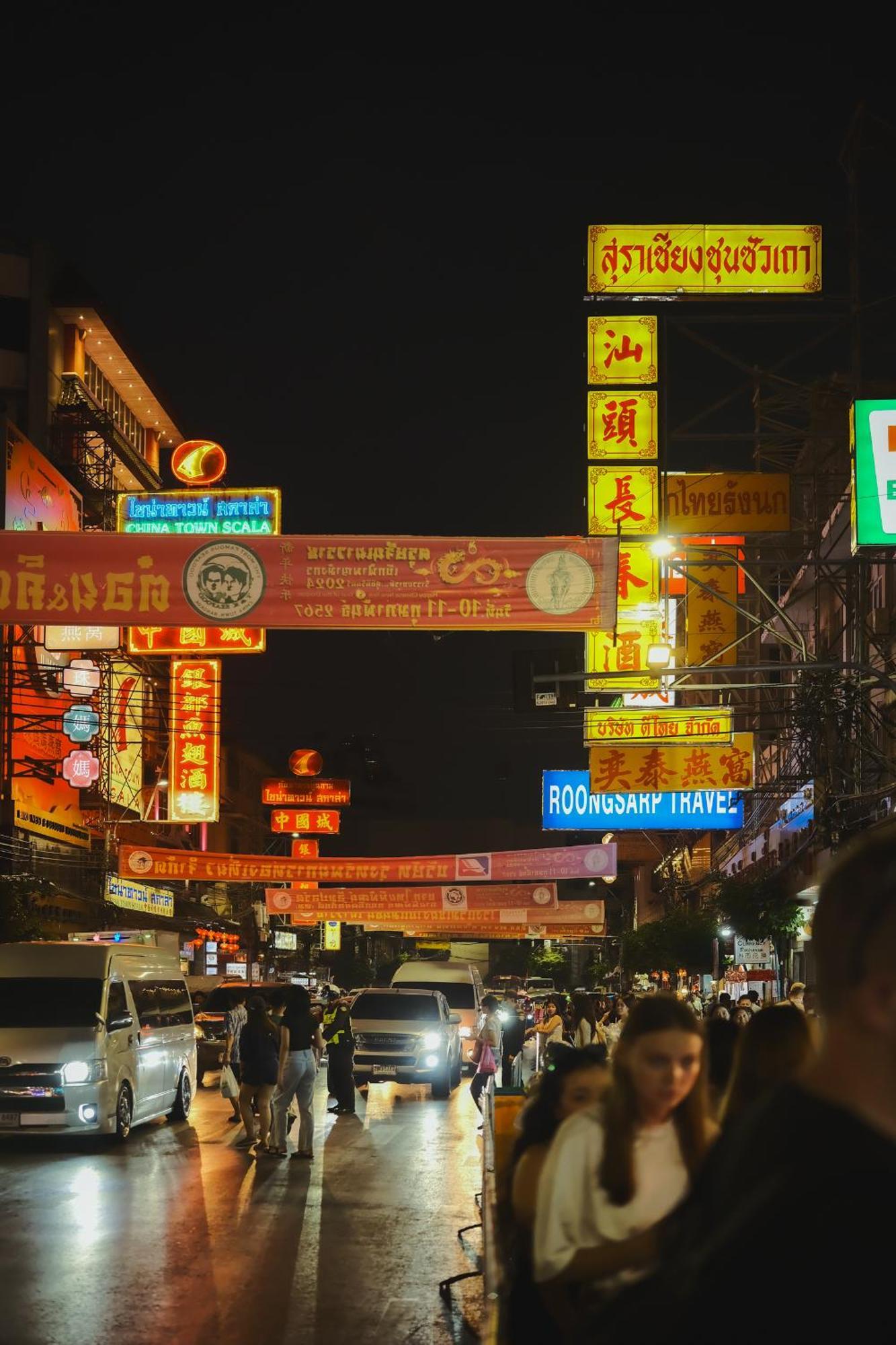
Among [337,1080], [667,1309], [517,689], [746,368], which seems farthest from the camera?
[337,1080]

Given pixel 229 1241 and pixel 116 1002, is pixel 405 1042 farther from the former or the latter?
pixel 229 1241

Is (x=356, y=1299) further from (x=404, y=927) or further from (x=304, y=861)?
(x=404, y=927)

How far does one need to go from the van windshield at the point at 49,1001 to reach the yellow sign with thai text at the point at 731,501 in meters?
10.7

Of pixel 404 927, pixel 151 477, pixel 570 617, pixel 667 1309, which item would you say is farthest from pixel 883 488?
pixel 151 477

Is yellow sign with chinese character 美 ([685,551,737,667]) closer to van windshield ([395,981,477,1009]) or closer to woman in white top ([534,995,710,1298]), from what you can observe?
van windshield ([395,981,477,1009])

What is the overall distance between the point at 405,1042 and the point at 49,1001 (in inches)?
453

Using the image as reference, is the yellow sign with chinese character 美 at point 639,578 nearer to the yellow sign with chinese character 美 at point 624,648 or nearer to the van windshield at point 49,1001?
the yellow sign with chinese character 美 at point 624,648

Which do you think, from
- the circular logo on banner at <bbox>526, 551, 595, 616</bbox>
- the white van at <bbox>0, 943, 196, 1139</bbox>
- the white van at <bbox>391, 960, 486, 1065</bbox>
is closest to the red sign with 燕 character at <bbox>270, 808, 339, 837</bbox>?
the white van at <bbox>391, 960, 486, 1065</bbox>

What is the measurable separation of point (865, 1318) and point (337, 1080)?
23.8 meters

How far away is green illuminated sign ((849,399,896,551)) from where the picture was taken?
17828 mm

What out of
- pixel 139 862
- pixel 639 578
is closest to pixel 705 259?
pixel 639 578

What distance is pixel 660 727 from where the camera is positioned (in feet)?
84.6

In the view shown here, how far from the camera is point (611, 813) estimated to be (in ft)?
104

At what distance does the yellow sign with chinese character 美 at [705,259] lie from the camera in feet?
74.1
